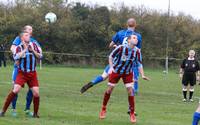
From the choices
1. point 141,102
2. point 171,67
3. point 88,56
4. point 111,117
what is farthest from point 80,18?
point 111,117

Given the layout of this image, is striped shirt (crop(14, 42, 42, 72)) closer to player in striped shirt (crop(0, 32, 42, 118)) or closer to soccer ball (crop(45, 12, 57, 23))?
player in striped shirt (crop(0, 32, 42, 118))

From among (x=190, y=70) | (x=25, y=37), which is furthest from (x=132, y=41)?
(x=190, y=70)

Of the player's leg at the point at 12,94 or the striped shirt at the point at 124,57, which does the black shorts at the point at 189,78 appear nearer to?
the striped shirt at the point at 124,57

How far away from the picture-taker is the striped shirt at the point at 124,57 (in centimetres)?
1145

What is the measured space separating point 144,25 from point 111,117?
4474 centimetres

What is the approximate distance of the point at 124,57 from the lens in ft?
37.6

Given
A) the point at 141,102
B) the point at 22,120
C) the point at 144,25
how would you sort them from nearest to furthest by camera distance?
the point at 22,120, the point at 141,102, the point at 144,25

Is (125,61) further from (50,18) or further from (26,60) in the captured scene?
(50,18)

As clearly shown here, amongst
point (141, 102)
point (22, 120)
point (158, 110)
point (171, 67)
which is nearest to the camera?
point (22, 120)

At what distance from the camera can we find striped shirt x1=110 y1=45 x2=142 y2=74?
1145 centimetres

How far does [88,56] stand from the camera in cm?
5372

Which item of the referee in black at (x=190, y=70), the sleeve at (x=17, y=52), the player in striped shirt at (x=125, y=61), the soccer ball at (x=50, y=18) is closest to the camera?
the sleeve at (x=17, y=52)

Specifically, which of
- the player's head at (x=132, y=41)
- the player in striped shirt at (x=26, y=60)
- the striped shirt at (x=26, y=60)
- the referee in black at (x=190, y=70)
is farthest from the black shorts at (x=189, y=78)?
the striped shirt at (x=26, y=60)

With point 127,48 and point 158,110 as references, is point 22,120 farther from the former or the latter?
point 158,110
